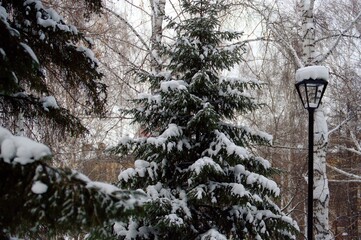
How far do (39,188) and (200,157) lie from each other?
13.2ft

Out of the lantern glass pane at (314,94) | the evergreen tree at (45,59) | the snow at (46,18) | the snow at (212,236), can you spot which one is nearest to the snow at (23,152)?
the evergreen tree at (45,59)

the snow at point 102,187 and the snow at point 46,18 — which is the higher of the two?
the snow at point 46,18

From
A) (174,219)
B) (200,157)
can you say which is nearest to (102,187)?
(174,219)

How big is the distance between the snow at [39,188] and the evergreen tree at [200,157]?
3270 mm

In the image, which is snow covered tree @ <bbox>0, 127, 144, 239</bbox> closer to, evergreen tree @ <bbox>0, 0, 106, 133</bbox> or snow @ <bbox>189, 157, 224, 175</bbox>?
evergreen tree @ <bbox>0, 0, 106, 133</bbox>

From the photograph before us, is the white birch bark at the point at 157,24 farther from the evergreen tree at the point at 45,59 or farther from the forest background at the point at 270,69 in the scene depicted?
the evergreen tree at the point at 45,59

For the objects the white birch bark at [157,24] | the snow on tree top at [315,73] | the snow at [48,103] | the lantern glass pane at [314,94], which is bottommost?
the snow at [48,103]

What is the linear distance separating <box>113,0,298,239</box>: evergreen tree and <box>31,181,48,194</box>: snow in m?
3.27

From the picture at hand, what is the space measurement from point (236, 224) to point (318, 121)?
3070 mm

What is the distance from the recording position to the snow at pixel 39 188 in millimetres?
1522

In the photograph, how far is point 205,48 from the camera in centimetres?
574

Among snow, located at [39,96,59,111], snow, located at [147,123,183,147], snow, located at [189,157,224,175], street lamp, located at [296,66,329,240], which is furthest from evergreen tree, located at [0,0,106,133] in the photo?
street lamp, located at [296,66,329,240]

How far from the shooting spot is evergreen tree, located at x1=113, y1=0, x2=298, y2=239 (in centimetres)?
497

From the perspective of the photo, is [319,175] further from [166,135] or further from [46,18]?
[46,18]
